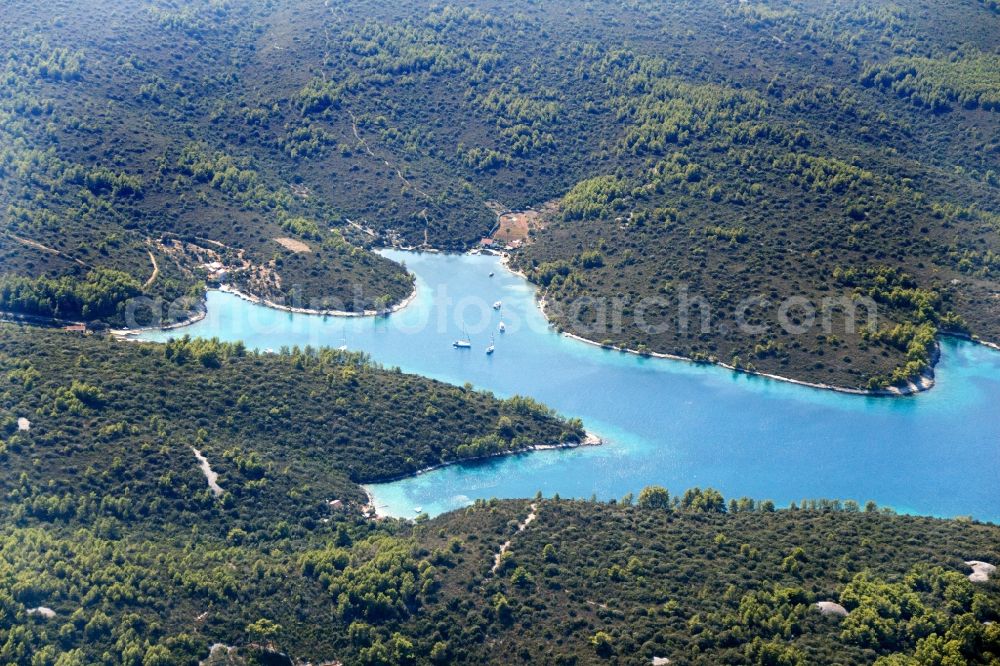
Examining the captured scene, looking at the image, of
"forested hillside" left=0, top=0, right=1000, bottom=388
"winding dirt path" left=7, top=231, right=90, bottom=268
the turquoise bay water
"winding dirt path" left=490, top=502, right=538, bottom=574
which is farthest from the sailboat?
"winding dirt path" left=7, top=231, right=90, bottom=268

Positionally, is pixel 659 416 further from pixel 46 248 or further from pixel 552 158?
pixel 46 248

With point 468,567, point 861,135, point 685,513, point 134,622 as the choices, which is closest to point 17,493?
point 134,622

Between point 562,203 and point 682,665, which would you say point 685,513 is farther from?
point 562,203

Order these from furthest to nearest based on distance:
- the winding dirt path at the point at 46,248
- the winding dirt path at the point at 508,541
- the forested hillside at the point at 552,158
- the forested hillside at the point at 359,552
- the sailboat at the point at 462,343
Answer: the forested hillside at the point at 552,158 → the winding dirt path at the point at 46,248 → the sailboat at the point at 462,343 → the winding dirt path at the point at 508,541 → the forested hillside at the point at 359,552

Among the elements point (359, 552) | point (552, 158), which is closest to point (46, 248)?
point (359, 552)

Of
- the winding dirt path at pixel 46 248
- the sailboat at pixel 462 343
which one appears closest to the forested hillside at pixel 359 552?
the sailboat at pixel 462 343

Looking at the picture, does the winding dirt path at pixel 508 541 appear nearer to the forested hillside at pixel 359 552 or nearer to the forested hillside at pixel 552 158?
the forested hillside at pixel 359 552

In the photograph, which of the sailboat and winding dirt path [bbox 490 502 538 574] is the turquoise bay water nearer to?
the sailboat
